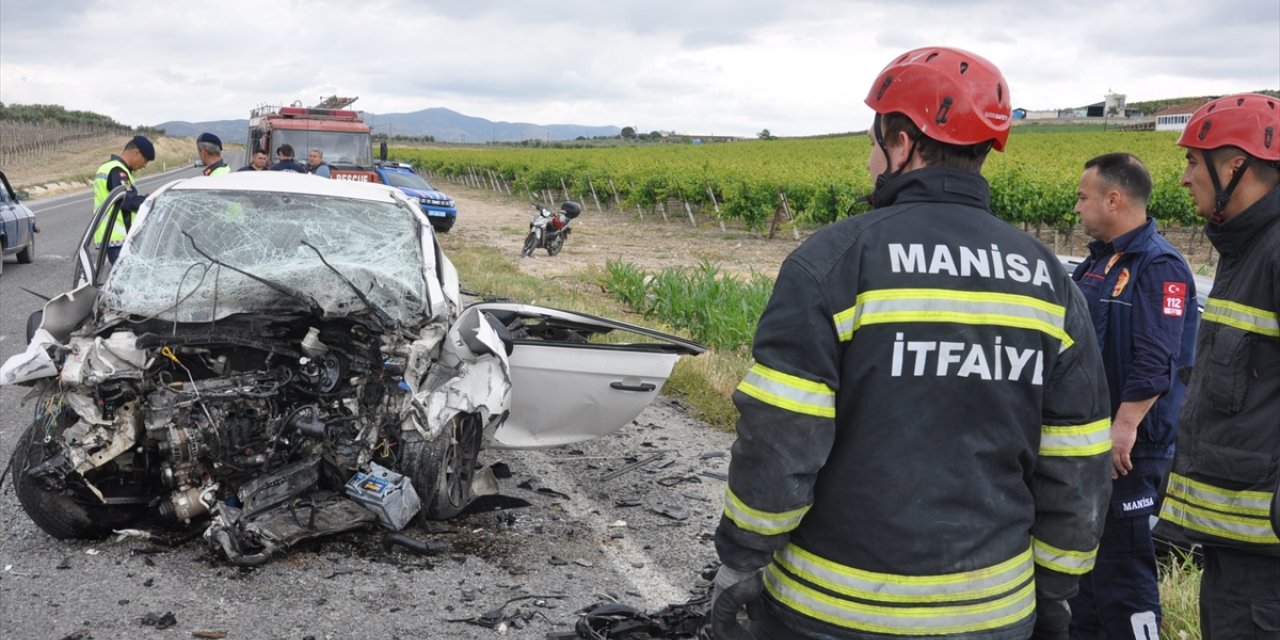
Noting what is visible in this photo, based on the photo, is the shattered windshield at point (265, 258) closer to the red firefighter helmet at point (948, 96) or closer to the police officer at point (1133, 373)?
the police officer at point (1133, 373)

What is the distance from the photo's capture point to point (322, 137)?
19812 mm

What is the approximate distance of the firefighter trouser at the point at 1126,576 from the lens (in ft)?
11.1

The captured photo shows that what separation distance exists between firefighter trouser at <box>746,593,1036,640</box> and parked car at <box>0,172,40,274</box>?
46.1 ft

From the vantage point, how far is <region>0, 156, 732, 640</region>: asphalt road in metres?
4.07

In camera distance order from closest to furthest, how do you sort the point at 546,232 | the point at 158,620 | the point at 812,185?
1. the point at 158,620
2. the point at 546,232
3. the point at 812,185

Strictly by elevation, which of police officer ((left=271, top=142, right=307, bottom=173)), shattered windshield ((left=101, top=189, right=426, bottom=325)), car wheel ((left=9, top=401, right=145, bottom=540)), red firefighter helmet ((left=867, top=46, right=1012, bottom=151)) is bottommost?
car wheel ((left=9, top=401, right=145, bottom=540))

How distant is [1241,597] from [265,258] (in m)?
4.44

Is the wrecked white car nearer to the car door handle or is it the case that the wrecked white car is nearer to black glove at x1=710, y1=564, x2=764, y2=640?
the car door handle

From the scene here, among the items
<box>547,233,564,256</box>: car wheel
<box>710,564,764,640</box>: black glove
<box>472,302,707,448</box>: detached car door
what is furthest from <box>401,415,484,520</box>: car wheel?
<box>547,233,564,256</box>: car wheel

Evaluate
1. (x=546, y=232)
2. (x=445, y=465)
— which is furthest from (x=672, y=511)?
(x=546, y=232)

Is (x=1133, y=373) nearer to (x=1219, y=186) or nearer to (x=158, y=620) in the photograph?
(x=1219, y=186)

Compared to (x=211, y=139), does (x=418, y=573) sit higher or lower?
lower

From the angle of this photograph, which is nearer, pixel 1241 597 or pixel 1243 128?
pixel 1241 597

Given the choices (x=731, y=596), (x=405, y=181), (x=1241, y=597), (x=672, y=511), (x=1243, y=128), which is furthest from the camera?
(x=405, y=181)
